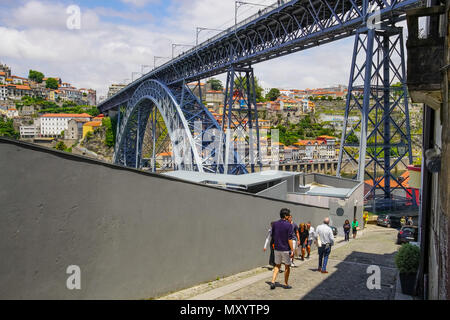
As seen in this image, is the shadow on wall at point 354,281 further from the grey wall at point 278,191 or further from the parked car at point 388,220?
the parked car at point 388,220

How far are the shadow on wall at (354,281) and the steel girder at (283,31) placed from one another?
9.94 m

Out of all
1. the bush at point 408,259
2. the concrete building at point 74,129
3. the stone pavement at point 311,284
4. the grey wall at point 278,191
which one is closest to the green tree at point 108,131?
the concrete building at point 74,129

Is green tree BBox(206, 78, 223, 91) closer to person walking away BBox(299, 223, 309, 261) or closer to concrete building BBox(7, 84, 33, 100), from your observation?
concrete building BBox(7, 84, 33, 100)

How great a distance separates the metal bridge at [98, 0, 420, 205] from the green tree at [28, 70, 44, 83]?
11675cm

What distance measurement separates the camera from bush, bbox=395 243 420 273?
605 cm

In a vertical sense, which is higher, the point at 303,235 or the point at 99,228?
the point at 99,228

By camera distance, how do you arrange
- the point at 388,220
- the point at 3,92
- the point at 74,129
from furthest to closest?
1. the point at 3,92
2. the point at 74,129
3. the point at 388,220

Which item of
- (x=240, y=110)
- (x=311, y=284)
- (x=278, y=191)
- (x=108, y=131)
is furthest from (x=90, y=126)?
(x=311, y=284)

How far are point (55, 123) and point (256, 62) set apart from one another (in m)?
91.5

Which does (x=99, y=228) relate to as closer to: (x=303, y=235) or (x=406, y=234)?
(x=303, y=235)

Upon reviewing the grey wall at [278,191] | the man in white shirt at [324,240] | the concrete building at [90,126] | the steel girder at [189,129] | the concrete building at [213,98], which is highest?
the concrete building at [213,98]

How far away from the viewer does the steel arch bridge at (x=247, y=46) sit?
17375mm

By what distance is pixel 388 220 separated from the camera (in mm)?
19750

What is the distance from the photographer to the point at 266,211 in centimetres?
854
